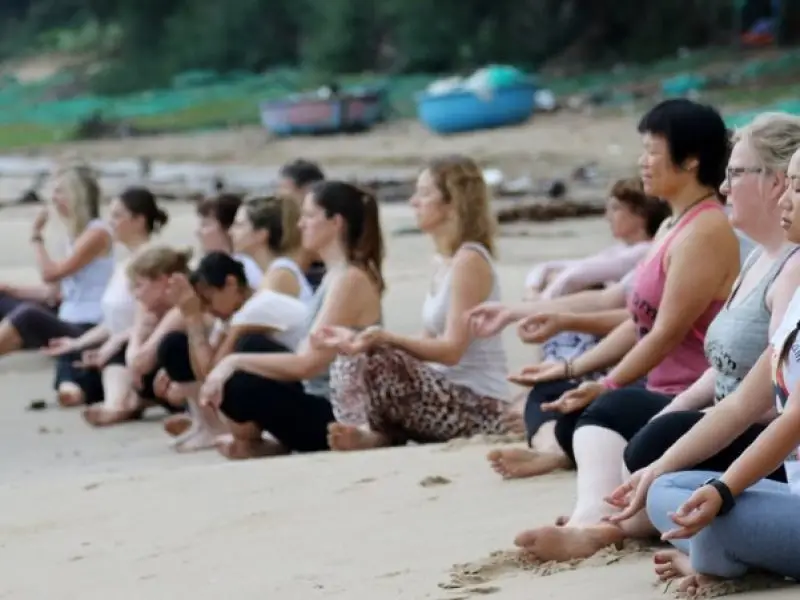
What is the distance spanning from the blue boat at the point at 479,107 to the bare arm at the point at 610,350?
25.8m

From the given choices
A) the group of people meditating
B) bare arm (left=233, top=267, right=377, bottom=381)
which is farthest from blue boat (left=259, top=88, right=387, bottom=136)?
bare arm (left=233, top=267, right=377, bottom=381)

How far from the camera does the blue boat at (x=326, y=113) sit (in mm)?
34031

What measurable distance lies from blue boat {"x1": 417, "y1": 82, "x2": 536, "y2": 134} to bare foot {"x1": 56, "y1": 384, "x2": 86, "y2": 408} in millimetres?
22682

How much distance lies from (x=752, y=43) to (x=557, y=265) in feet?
109

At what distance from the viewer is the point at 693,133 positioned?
16.4 ft

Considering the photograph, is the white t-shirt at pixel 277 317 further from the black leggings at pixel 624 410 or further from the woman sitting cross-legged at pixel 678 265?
the black leggings at pixel 624 410

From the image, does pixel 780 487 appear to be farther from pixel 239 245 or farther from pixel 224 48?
pixel 224 48

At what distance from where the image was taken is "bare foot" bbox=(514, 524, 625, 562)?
431 centimetres

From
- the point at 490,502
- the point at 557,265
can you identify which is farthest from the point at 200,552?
the point at 557,265

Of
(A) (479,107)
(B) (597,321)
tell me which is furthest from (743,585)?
(A) (479,107)

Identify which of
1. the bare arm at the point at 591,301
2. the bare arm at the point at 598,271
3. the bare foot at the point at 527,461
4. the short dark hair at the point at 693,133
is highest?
the short dark hair at the point at 693,133

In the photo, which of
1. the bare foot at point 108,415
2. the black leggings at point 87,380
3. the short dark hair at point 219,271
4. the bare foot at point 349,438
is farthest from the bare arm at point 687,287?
the black leggings at point 87,380

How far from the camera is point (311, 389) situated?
7.05 metres

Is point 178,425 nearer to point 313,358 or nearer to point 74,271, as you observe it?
point 313,358
